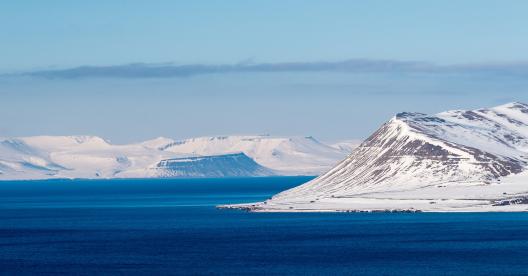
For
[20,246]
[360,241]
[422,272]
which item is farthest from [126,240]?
[422,272]

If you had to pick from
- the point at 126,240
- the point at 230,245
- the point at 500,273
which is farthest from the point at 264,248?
the point at 500,273

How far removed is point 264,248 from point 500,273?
42481 millimetres

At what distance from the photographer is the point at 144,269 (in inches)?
5886

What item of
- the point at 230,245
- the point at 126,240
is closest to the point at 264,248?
the point at 230,245

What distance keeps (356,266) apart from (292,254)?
16.2 metres

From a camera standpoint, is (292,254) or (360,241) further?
(360,241)

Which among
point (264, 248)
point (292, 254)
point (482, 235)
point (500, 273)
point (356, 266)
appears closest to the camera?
point (500, 273)

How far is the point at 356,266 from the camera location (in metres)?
153

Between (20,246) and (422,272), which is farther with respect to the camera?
(20,246)

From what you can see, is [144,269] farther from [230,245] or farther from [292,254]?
[230,245]

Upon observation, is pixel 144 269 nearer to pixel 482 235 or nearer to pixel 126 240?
pixel 126 240

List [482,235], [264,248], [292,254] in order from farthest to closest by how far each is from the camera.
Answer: [482,235]
[264,248]
[292,254]

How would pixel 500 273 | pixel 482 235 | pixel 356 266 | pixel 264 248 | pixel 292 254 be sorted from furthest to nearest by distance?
pixel 482 235 < pixel 264 248 < pixel 292 254 < pixel 356 266 < pixel 500 273

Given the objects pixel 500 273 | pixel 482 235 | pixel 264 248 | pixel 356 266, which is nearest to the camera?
pixel 500 273
